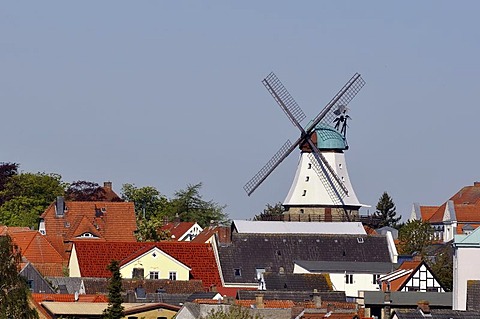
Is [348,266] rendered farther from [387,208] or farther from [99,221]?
[387,208]

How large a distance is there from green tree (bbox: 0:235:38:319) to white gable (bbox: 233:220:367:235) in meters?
39.3

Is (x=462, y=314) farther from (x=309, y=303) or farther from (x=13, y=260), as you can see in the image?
(x=13, y=260)

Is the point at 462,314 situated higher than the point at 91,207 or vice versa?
the point at 91,207

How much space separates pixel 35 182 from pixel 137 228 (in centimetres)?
2115

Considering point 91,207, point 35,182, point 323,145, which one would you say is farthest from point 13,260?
point 35,182

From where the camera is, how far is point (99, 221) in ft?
419

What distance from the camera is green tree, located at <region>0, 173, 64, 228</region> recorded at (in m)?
145

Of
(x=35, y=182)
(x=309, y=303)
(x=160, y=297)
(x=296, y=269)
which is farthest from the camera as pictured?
(x=35, y=182)

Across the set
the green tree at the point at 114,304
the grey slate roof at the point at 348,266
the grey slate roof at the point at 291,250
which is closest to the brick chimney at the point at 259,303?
the green tree at the point at 114,304

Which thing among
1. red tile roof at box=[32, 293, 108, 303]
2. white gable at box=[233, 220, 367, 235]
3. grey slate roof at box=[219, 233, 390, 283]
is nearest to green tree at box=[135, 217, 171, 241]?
white gable at box=[233, 220, 367, 235]

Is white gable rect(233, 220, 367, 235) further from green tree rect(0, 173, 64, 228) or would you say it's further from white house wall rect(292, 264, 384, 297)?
green tree rect(0, 173, 64, 228)

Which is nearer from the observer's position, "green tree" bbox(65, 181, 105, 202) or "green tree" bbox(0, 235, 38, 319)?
"green tree" bbox(0, 235, 38, 319)

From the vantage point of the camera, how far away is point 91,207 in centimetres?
12838

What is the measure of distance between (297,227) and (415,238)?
8.08 metres
